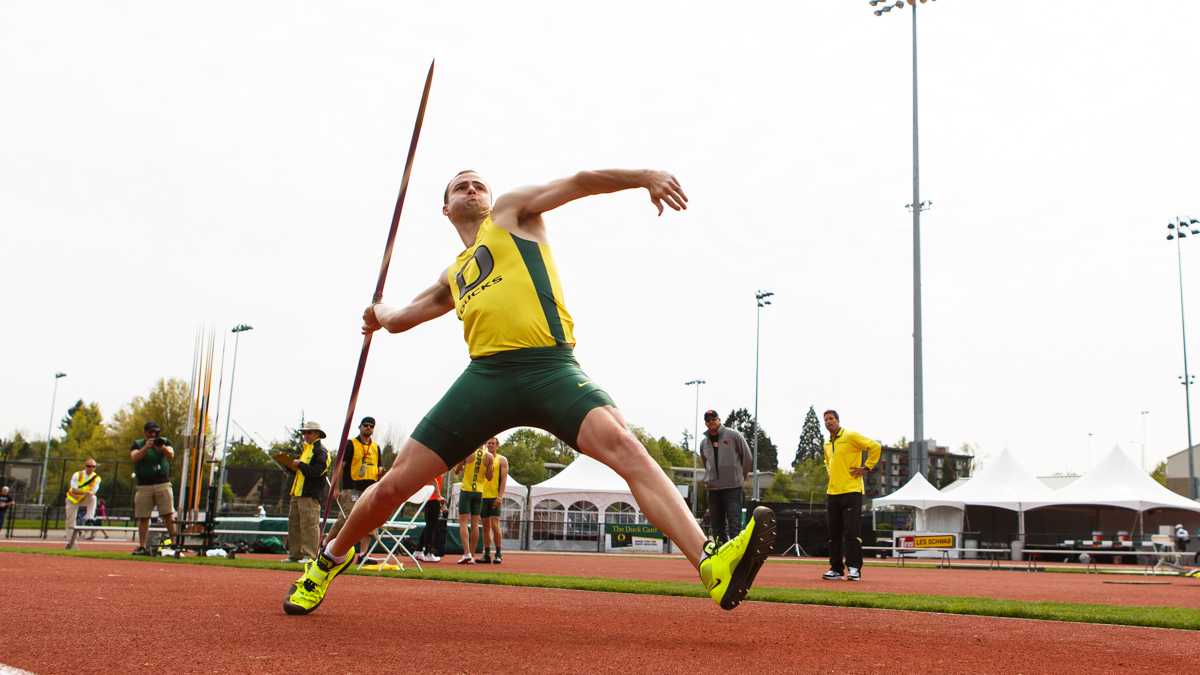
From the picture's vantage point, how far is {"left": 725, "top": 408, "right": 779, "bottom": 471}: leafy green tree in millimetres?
141125

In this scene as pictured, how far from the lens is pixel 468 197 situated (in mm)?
5113

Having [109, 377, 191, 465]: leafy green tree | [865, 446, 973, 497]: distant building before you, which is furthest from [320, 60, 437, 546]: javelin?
[865, 446, 973, 497]: distant building

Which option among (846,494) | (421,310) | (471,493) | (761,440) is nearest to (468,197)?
(421,310)

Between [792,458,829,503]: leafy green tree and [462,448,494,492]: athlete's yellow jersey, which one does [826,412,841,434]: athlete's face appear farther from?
[792,458,829,503]: leafy green tree

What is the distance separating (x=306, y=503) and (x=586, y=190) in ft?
30.4

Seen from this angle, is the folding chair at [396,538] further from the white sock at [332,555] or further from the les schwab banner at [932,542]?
the les schwab banner at [932,542]

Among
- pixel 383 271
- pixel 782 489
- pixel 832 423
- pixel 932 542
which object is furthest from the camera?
pixel 782 489

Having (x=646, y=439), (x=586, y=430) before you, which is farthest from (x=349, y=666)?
(x=646, y=439)

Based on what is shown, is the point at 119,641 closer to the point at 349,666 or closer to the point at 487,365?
the point at 349,666

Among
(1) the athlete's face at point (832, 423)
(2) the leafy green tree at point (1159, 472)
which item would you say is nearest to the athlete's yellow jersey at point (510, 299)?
(1) the athlete's face at point (832, 423)

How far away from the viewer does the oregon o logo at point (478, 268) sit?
4551 mm

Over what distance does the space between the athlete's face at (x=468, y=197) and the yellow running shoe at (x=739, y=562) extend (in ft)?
7.01

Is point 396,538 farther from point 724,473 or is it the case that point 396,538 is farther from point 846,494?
point 846,494

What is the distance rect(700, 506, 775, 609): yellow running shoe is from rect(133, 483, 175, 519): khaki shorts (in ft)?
38.5
